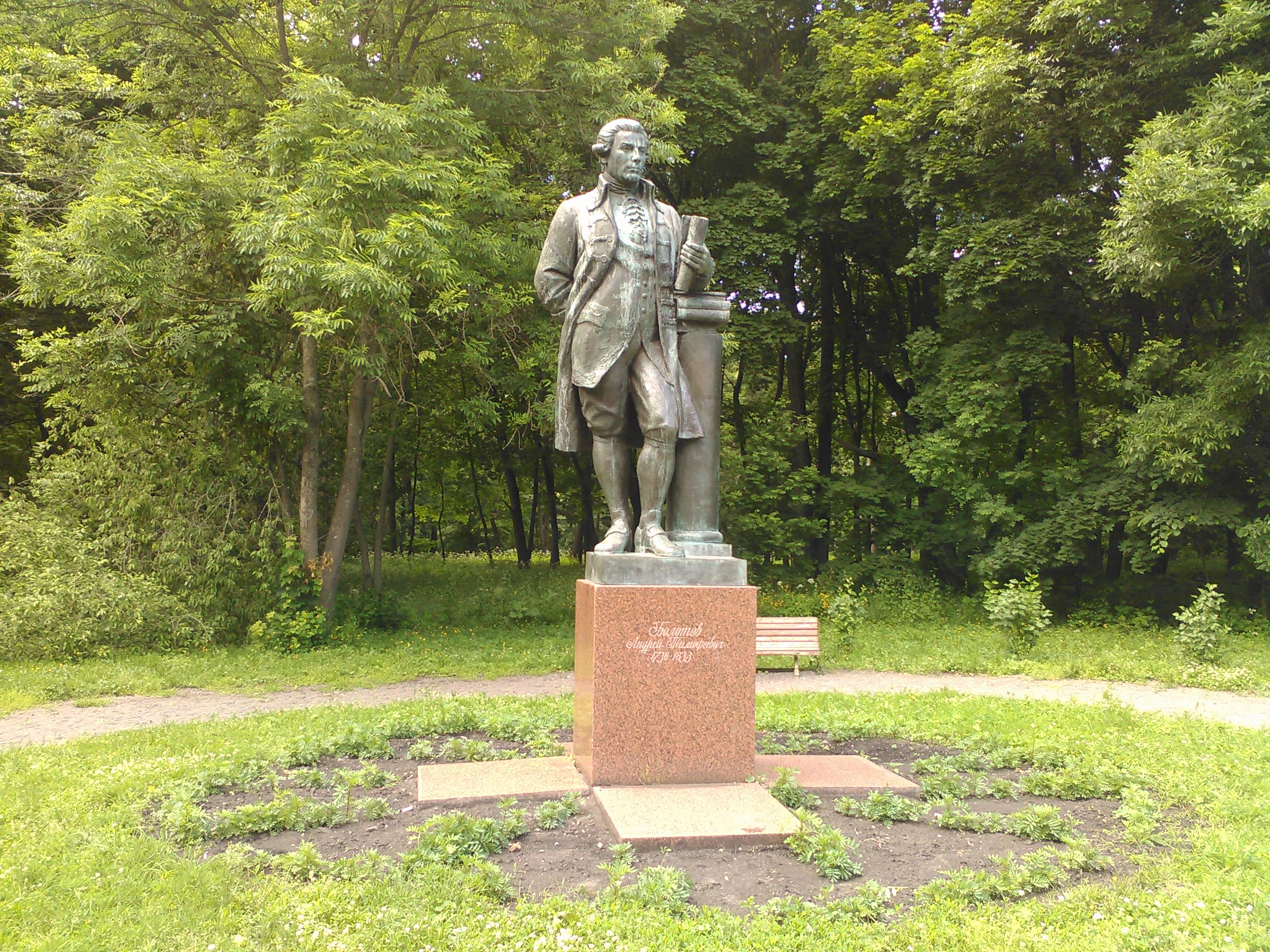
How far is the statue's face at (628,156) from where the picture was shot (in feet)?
17.2

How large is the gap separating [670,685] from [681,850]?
95 cm

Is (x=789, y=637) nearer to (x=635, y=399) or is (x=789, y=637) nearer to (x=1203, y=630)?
(x=1203, y=630)

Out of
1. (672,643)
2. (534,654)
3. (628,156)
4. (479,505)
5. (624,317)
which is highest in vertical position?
(628,156)

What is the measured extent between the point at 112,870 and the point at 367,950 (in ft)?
4.61

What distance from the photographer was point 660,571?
4.95 meters

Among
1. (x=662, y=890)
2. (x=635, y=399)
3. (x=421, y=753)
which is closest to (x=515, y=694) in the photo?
(x=421, y=753)

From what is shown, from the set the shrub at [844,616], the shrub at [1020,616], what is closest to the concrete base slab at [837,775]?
the shrub at [1020,616]

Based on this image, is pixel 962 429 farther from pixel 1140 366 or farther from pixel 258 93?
pixel 258 93

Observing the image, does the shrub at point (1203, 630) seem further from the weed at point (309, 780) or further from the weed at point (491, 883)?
the weed at point (491, 883)

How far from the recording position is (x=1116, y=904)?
342 centimetres

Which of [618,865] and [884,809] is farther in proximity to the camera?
[884,809]

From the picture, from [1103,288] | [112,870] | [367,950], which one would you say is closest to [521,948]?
[367,950]

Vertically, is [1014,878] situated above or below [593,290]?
below

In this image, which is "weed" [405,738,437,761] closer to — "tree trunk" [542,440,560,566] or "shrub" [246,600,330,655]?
"shrub" [246,600,330,655]
